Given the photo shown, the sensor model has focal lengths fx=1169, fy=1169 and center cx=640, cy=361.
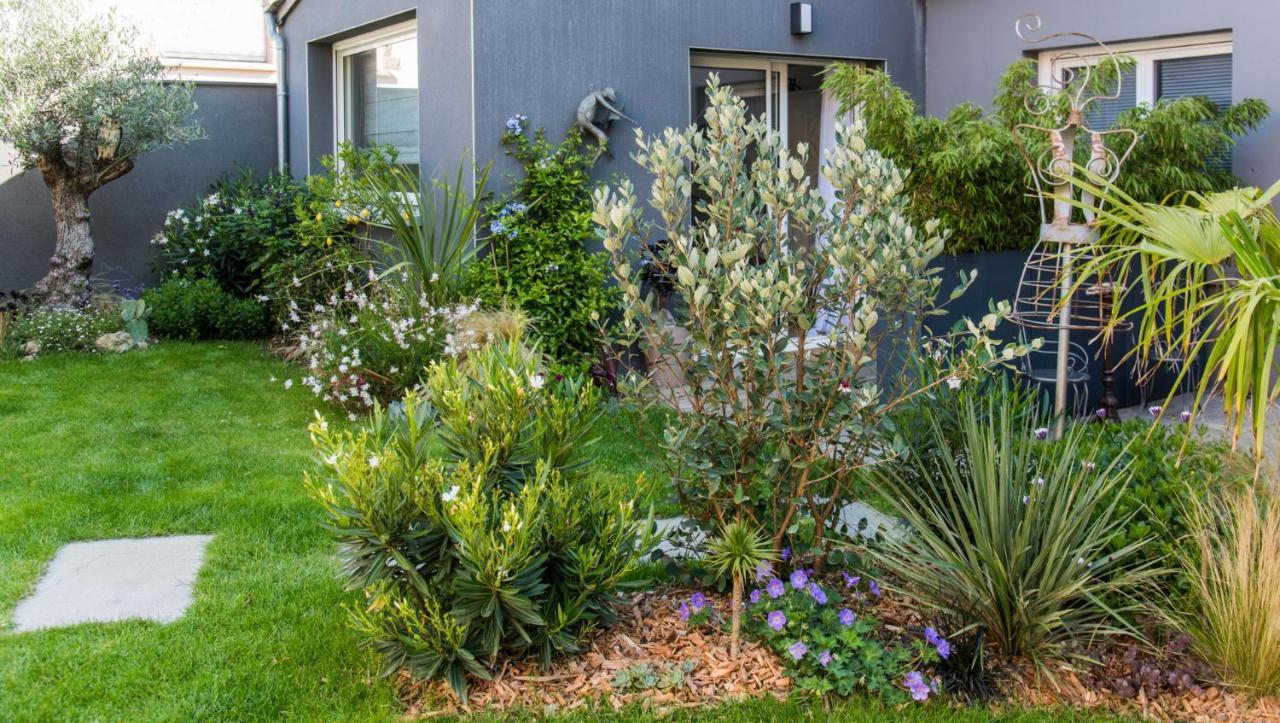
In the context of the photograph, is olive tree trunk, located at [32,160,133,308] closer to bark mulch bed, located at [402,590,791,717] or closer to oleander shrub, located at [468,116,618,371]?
oleander shrub, located at [468,116,618,371]

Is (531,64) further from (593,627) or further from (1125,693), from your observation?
(1125,693)

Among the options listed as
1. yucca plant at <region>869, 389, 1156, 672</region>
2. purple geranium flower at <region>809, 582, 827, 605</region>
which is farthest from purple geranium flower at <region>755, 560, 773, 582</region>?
yucca plant at <region>869, 389, 1156, 672</region>

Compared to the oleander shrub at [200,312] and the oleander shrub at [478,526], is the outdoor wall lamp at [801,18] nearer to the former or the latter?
the oleander shrub at [200,312]

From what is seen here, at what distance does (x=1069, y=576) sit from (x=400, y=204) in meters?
5.58

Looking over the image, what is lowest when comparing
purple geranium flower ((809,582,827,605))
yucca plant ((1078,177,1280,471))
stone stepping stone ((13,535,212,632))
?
stone stepping stone ((13,535,212,632))

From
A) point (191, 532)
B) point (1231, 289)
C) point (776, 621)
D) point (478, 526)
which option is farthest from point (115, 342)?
point (1231, 289)

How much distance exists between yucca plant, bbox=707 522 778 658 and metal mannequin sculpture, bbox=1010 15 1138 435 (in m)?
1.22

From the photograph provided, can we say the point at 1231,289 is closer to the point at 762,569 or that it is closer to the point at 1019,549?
the point at 1019,549

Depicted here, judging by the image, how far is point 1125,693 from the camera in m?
3.45

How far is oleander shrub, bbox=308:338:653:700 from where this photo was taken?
3.30m

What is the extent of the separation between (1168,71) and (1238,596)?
5512mm

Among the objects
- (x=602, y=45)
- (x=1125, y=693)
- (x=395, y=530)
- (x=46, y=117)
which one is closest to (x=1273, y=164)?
(x=602, y=45)


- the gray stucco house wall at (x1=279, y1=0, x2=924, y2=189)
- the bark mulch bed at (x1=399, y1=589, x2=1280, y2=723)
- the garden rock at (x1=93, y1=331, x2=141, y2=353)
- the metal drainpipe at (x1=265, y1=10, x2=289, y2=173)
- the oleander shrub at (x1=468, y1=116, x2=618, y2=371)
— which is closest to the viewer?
the bark mulch bed at (x1=399, y1=589, x2=1280, y2=723)

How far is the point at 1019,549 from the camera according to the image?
3.49 m
